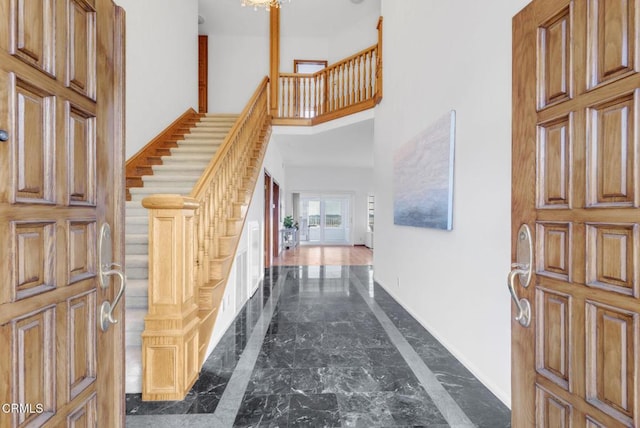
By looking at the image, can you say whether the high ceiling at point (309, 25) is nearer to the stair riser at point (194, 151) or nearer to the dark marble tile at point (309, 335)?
the stair riser at point (194, 151)

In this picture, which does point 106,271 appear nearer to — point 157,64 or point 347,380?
point 347,380

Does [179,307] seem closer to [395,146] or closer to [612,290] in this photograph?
[612,290]

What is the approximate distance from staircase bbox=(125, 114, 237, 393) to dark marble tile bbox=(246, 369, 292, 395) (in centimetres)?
72

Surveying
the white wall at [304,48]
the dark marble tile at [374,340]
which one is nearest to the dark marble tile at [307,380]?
the dark marble tile at [374,340]

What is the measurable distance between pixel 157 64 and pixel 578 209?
208 inches

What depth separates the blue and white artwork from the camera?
99.5 inches

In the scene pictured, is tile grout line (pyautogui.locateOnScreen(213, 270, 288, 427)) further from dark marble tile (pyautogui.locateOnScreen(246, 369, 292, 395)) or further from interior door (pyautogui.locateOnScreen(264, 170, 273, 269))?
interior door (pyautogui.locateOnScreen(264, 170, 273, 269))

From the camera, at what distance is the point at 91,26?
88cm

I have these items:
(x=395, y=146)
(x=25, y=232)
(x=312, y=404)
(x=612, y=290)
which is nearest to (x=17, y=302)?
(x=25, y=232)

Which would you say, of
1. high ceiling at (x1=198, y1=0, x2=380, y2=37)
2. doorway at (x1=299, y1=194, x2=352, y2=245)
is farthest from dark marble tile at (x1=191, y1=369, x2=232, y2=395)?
doorway at (x1=299, y1=194, x2=352, y2=245)

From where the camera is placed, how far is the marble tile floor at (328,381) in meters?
1.75

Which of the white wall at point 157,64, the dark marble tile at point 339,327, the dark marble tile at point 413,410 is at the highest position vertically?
the white wall at point 157,64

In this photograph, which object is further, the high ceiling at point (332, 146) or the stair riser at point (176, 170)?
the high ceiling at point (332, 146)

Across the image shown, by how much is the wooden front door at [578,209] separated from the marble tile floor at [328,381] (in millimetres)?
920
